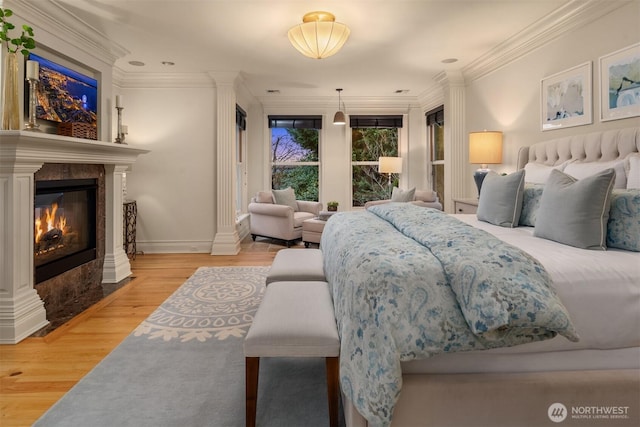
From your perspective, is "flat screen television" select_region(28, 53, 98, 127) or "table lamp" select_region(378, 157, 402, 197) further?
"table lamp" select_region(378, 157, 402, 197)

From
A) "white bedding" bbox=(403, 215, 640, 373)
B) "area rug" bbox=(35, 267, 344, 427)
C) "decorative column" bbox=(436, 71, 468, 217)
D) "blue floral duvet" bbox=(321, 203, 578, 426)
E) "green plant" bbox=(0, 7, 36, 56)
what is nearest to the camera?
"blue floral duvet" bbox=(321, 203, 578, 426)

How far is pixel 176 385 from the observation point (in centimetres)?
195

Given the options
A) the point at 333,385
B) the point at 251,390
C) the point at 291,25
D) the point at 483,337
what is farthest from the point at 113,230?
the point at 483,337

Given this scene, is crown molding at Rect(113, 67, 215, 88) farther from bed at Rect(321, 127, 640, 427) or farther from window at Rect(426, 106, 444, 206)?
bed at Rect(321, 127, 640, 427)

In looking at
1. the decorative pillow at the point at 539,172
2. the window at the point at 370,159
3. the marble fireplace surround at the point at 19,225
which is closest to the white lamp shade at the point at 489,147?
the decorative pillow at the point at 539,172

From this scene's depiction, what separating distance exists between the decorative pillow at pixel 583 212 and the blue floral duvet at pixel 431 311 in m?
0.73

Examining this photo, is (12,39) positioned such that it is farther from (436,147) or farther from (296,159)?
(436,147)

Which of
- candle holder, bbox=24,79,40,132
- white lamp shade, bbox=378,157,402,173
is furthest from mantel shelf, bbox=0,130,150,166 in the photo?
white lamp shade, bbox=378,157,402,173

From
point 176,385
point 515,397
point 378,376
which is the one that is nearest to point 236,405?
point 176,385

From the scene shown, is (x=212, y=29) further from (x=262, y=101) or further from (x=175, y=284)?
(x=262, y=101)

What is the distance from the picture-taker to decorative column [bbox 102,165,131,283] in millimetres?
3994

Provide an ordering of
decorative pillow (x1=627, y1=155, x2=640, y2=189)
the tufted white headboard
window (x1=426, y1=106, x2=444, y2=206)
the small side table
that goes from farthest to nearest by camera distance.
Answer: window (x1=426, y1=106, x2=444, y2=206) < the small side table < the tufted white headboard < decorative pillow (x1=627, y1=155, x2=640, y2=189)

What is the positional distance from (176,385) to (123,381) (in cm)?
30

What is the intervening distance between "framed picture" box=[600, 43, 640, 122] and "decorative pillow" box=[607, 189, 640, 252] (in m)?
1.20
